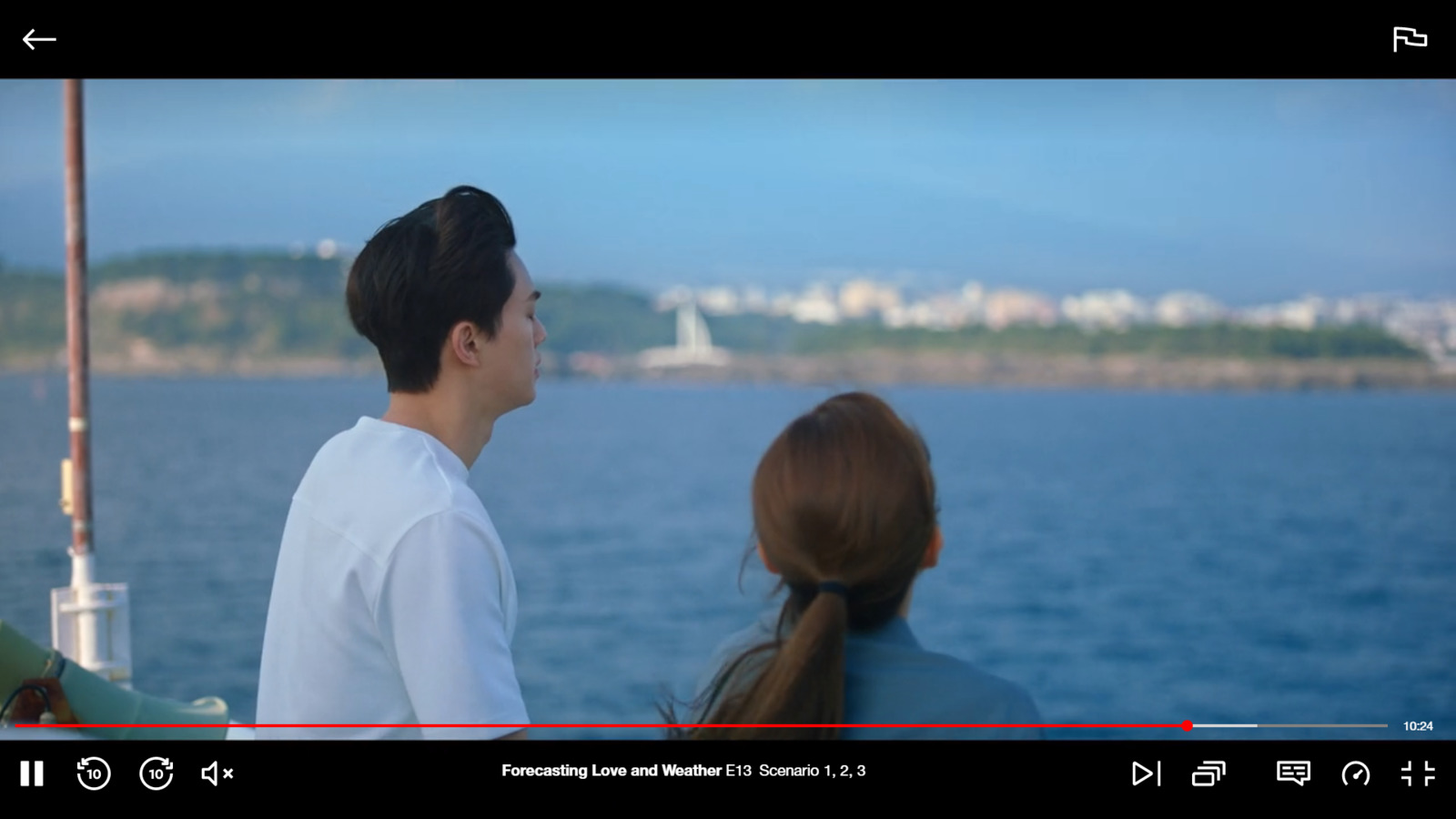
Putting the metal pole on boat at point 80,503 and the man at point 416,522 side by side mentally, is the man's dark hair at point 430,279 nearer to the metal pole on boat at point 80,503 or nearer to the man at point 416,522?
the man at point 416,522

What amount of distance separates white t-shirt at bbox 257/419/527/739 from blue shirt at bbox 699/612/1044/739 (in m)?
0.39

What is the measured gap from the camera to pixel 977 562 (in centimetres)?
3869

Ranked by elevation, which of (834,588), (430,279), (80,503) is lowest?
(80,503)

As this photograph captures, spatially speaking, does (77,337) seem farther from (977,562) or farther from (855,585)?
(977,562)

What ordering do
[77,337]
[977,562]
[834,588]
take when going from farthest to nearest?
[977,562]
[77,337]
[834,588]

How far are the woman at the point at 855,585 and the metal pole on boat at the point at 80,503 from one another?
4.25 metres

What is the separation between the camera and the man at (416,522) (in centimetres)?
147
